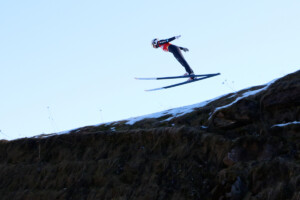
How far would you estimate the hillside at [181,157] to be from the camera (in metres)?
7.73

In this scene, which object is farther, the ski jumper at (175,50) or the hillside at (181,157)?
the ski jumper at (175,50)

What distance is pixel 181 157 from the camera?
928 cm

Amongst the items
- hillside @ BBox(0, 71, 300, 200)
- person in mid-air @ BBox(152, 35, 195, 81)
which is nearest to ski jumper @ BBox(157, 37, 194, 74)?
person in mid-air @ BBox(152, 35, 195, 81)

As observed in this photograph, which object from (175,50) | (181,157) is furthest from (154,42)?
(181,157)

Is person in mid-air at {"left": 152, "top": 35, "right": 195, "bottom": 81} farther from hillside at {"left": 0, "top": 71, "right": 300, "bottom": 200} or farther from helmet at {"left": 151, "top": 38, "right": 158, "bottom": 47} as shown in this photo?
hillside at {"left": 0, "top": 71, "right": 300, "bottom": 200}

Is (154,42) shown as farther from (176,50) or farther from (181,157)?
(181,157)

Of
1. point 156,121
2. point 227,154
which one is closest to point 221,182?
point 227,154

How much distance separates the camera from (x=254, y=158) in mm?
8141

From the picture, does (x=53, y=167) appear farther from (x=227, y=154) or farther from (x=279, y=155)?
(x=279, y=155)

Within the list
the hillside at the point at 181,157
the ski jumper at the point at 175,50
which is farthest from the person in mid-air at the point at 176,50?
the hillside at the point at 181,157

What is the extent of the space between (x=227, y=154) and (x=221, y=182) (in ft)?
2.77

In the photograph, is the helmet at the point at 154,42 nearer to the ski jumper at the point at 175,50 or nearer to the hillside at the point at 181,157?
the ski jumper at the point at 175,50

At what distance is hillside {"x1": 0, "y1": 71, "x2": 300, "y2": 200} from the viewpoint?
25.3 feet

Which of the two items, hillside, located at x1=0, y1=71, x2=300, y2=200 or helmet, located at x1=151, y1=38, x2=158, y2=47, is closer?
hillside, located at x1=0, y1=71, x2=300, y2=200
